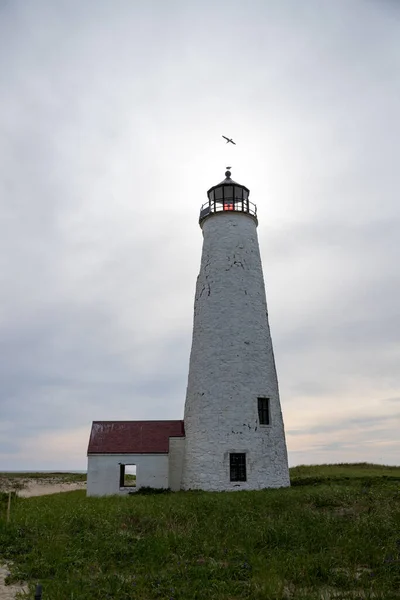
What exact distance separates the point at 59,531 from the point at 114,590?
4890mm

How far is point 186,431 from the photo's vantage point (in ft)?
85.4

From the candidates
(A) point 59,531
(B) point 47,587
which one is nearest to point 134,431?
(A) point 59,531

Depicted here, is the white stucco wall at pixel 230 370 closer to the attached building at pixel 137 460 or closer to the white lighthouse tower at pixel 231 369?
the white lighthouse tower at pixel 231 369

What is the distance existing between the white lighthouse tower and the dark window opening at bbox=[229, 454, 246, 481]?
5 cm

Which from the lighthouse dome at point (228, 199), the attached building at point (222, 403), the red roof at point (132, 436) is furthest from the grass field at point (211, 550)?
the lighthouse dome at point (228, 199)

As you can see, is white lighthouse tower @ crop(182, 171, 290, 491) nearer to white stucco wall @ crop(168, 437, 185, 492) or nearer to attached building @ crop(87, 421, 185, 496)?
white stucco wall @ crop(168, 437, 185, 492)

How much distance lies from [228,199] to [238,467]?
580 inches

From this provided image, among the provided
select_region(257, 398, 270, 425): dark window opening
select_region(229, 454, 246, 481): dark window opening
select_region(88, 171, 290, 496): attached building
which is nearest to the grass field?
select_region(229, 454, 246, 481): dark window opening

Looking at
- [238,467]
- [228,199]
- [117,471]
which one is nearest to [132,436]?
[117,471]

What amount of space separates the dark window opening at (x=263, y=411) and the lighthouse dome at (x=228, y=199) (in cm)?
1049

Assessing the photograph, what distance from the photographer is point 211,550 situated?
11648mm

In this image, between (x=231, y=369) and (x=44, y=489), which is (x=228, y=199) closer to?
(x=231, y=369)

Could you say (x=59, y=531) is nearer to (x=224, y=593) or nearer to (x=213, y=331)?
(x=224, y=593)

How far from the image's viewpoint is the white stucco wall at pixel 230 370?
946 inches
